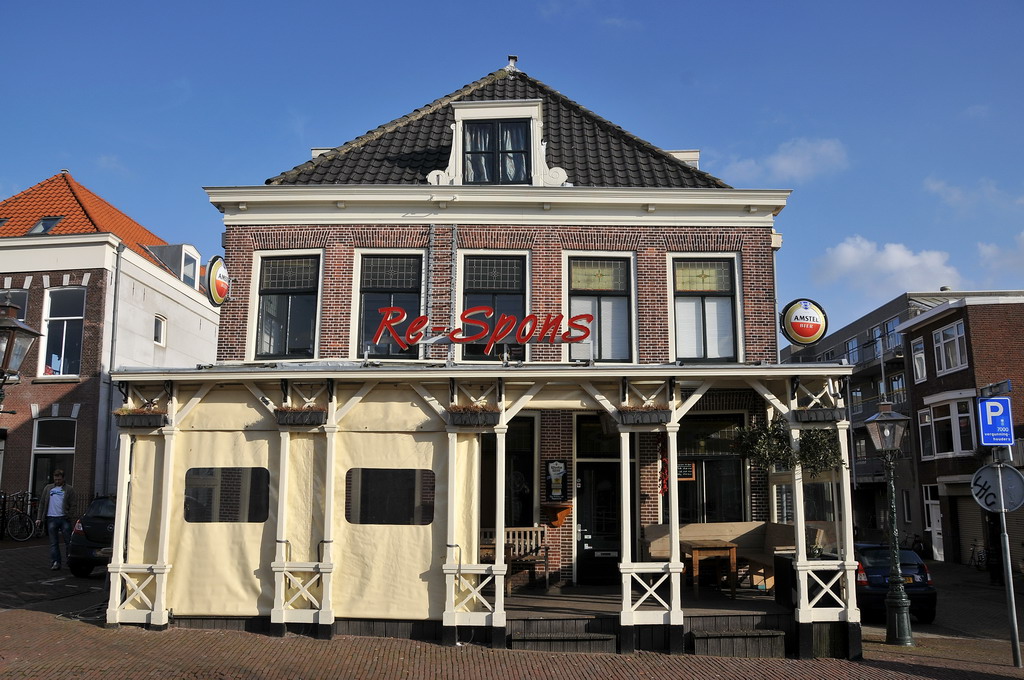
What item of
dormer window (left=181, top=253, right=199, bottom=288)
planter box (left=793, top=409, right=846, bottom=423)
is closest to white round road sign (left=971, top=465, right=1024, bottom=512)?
planter box (left=793, top=409, right=846, bottom=423)

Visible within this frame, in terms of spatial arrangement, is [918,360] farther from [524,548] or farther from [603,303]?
[524,548]

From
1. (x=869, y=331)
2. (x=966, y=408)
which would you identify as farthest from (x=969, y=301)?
(x=869, y=331)

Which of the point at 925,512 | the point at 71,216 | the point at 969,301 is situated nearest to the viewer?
the point at 71,216

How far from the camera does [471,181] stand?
1554cm

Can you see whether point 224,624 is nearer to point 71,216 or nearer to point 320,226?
point 320,226

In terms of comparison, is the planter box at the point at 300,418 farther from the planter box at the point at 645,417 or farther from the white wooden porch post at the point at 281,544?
the planter box at the point at 645,417

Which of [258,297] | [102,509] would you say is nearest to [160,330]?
[102,509]

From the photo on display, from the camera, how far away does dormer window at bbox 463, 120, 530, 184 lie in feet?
51.2

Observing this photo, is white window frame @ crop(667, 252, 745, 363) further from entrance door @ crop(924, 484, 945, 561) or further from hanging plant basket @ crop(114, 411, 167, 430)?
entrance door @ crop(924, 484, 945, 561)

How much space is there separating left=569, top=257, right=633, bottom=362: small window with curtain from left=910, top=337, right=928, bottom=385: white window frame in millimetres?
23209

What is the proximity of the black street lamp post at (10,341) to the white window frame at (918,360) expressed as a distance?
3230cm

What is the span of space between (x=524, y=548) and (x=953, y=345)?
2437cm

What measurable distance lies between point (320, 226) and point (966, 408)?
26.0 metres

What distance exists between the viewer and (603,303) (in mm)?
15023
